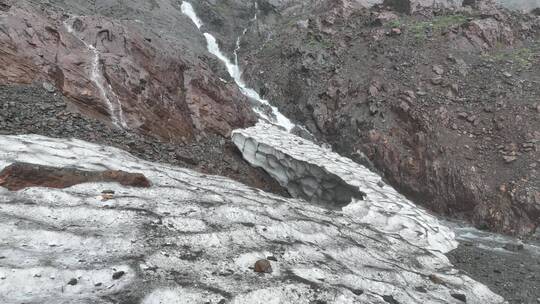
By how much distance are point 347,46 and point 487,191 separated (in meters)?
11.1

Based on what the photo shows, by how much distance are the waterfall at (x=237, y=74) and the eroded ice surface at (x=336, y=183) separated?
3.12 metres

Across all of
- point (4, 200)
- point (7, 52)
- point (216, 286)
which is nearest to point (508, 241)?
point (216, 286)

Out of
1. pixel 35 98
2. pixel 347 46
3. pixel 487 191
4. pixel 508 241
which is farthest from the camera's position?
pixel 347 46

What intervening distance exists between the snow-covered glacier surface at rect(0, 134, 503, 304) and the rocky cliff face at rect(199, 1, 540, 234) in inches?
263

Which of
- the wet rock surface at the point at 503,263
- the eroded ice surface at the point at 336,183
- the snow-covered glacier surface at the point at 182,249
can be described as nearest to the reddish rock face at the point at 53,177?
the snow-covered glacier surface at the point at 182,249

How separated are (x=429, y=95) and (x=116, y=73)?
38.5ft

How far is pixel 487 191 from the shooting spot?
43.0ft

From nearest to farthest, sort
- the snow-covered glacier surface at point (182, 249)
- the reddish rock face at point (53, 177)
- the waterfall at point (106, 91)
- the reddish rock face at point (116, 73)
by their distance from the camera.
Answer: the snow-covered glacier surface at point (182, 249) → the reddish rock face at point (53, 177) → the reddish rock face at point (116, 73) → the waterfall at point (106, 91)

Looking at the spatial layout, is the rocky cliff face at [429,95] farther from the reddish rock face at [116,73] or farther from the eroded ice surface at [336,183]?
the reddish rock face at [116,73]

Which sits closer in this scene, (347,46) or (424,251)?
(424,251)

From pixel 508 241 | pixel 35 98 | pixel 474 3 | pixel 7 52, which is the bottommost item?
pixel 508 241

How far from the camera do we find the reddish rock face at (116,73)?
10.1 m

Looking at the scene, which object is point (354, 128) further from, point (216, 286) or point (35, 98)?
point (216, 286)

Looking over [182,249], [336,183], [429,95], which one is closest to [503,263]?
[336,183]
